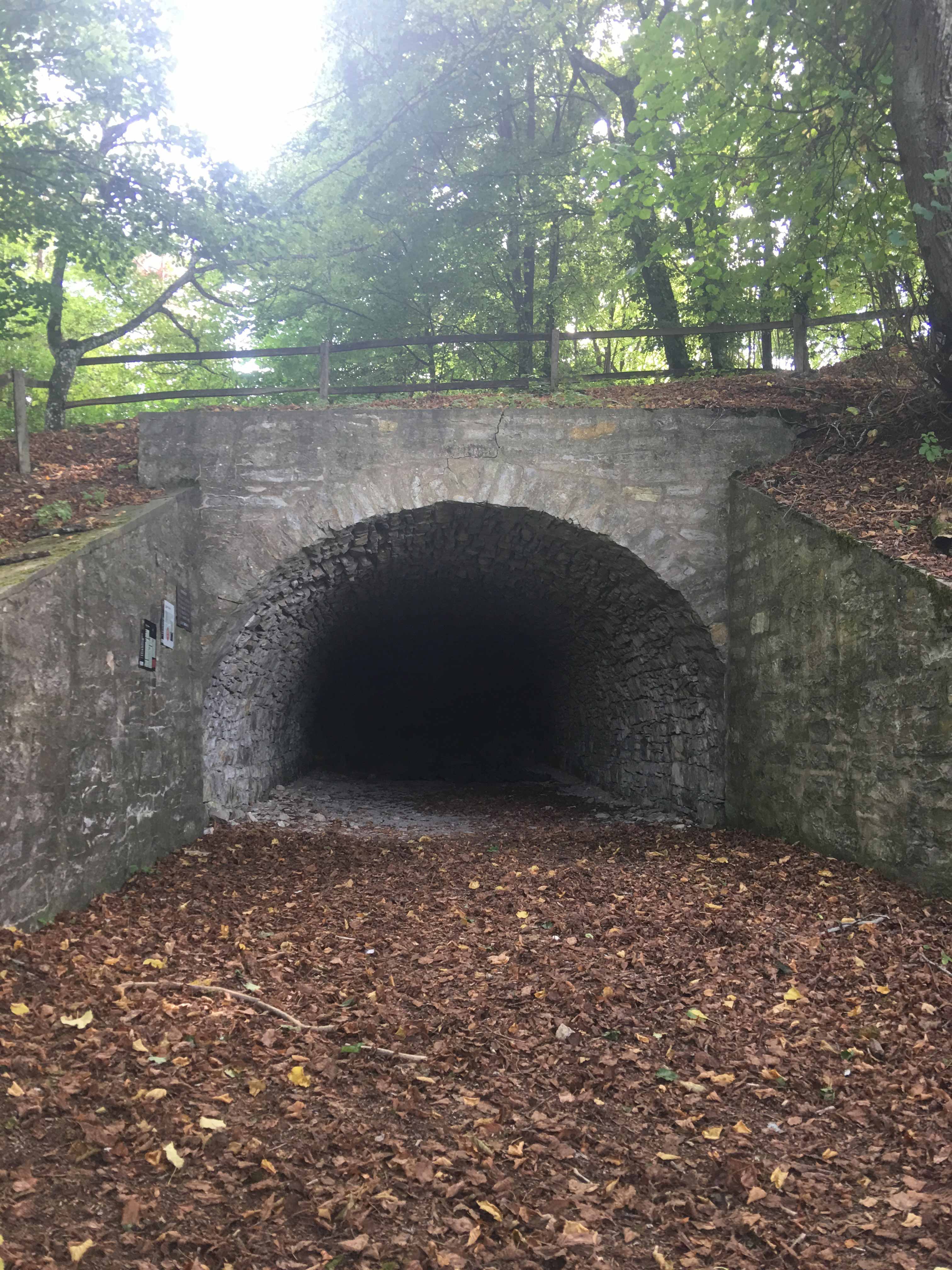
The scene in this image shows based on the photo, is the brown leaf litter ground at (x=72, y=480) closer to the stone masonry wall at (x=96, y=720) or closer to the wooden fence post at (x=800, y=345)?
the stone masonry wall at (x=96, y=720)

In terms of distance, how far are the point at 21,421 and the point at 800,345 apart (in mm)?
8167

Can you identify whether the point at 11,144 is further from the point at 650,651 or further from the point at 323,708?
the point at 650,651

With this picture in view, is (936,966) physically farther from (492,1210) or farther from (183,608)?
(183,608)

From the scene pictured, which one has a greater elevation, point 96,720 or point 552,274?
point 552,274

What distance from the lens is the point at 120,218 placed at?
37.8 feet

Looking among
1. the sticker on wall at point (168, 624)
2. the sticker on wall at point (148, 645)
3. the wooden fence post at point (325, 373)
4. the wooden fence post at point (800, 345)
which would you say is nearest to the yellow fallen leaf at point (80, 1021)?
the sticker on wall at point (148, 645)

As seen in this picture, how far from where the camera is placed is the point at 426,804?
11672 mm

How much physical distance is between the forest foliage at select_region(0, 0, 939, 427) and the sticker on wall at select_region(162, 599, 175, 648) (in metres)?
5.86

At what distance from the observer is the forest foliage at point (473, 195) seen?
Answer: 8.48 meters

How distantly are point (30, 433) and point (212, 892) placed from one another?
6.66m

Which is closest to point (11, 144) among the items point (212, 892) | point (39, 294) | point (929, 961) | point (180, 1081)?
point (39, 294)

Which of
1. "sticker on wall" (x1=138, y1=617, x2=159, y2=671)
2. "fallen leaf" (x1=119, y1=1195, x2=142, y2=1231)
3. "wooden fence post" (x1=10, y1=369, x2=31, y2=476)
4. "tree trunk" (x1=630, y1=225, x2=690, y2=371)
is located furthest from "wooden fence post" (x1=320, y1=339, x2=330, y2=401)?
"fallen leaf" (x1=119, y1=1195, x2=142, y2=1231)

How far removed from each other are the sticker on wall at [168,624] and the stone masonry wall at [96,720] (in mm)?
62

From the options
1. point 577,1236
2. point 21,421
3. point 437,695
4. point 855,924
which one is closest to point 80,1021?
point 577,1236
